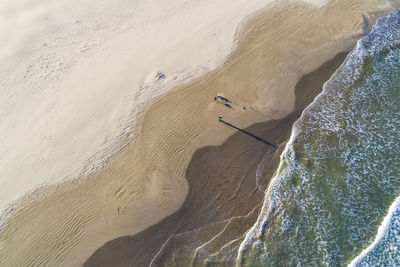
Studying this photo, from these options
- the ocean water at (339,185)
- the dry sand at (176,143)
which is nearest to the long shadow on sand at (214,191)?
the dry sand at (176,143)

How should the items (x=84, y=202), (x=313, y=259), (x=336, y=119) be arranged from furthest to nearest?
1. (x=336, y=119)
2. (x=84, y=202)
3. (x=313, y=259)

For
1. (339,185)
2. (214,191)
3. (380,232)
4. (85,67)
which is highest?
(85,67)

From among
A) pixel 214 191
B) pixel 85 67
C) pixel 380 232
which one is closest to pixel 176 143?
pixel 214 191

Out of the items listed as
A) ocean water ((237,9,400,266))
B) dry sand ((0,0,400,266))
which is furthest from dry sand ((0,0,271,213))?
ocean water ((237,9,400,266))

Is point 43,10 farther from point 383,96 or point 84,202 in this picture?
point 383,96

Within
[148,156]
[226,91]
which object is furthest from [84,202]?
[226,91]

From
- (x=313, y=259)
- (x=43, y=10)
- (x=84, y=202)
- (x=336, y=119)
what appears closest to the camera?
(x=313, y=259)

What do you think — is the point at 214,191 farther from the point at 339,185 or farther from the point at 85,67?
the point at 85,67

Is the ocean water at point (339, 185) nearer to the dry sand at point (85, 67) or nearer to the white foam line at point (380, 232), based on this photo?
the white foam line at point (380, 232)
